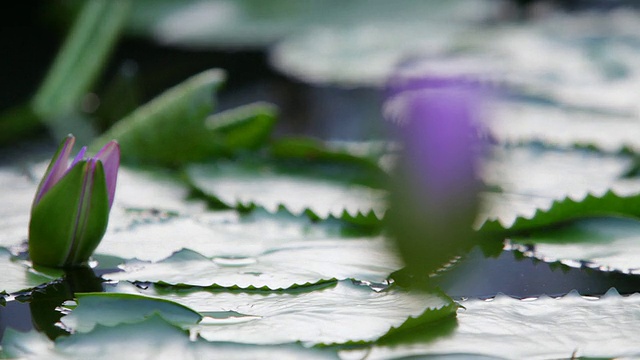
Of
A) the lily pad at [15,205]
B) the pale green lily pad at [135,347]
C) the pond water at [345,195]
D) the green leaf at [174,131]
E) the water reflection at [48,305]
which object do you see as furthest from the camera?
the green leaf at [174,131]

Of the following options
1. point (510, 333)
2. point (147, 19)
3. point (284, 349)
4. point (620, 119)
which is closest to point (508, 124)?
point (620, 119)

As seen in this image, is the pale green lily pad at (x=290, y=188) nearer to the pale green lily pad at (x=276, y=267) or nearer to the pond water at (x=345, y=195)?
the pond water at (x=345, y=195)

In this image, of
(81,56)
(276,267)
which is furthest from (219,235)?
(81,56)

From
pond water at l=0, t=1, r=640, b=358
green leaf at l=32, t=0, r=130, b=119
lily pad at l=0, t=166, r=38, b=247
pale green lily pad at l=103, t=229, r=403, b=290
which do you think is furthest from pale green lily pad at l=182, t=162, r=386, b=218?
green leaf at l=32, t=0, r=130, b=119

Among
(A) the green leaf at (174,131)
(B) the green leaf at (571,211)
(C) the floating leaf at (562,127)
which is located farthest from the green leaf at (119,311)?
(C) the floating leaf at (562,127)

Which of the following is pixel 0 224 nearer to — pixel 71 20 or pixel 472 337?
pixel 472 337

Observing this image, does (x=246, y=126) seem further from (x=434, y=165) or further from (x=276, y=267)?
(x=276, y=267)
